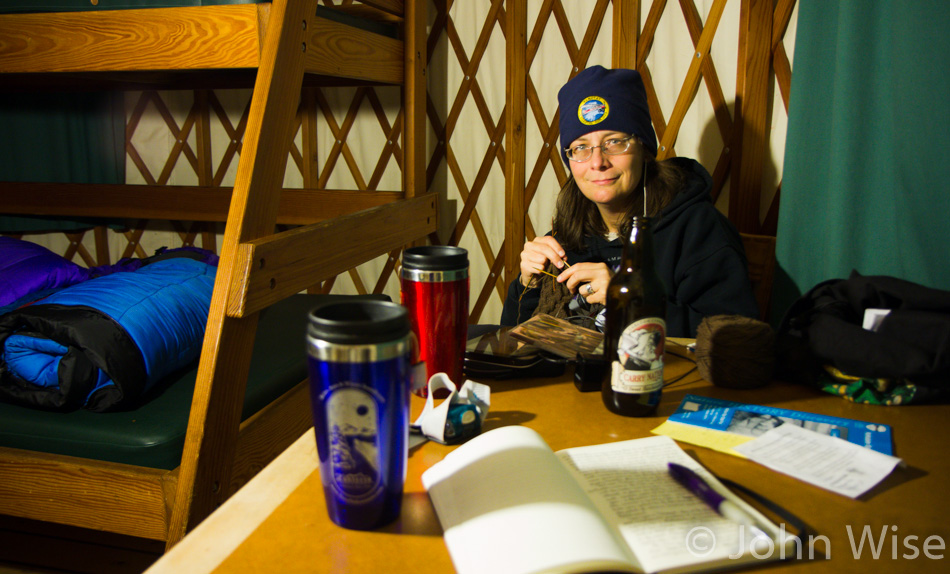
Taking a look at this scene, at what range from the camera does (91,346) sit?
109 cm

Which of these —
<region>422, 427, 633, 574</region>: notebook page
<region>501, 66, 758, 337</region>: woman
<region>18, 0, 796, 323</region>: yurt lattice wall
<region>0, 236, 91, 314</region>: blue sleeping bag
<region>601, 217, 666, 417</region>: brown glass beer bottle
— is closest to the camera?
<region>422, 427, 633, 574</region>: notebook page

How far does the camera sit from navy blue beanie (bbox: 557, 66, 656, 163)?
1360 millimetres

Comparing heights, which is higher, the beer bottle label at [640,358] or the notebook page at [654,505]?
the beer bottle label at [640,358]

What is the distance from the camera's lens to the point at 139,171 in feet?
8.74

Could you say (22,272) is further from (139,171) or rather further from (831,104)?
(831,104)

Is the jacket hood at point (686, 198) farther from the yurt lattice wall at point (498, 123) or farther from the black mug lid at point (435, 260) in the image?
the black mug lid at point (435, 260)

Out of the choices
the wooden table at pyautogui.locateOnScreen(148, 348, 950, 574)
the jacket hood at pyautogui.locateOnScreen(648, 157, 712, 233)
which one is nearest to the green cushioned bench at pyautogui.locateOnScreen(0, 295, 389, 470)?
the wooden table at pyautogui.locateOnScreen(148, 348, 950, 574)

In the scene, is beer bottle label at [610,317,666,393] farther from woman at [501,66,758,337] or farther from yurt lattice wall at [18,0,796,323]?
yurt lattice wall at [18,0,796,323]

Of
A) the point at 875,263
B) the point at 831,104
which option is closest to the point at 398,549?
the point at 875,263

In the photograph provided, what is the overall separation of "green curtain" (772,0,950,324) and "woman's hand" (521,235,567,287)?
0.62m

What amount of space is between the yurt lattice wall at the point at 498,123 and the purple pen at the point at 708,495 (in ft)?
5.48

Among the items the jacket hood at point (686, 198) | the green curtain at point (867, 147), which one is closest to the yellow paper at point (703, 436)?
the green curtain at point (867, 147)

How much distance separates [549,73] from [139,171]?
180cm

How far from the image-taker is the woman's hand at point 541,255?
1.18m
